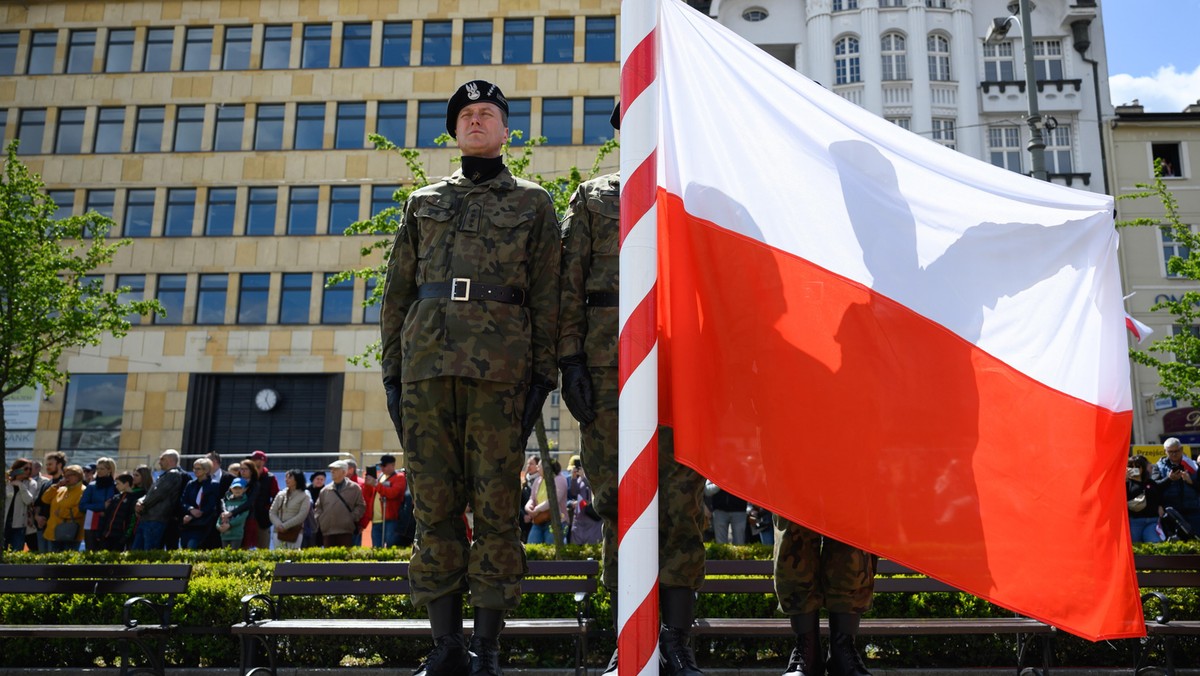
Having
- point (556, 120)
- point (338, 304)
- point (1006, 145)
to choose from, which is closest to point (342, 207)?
point (338, 304)

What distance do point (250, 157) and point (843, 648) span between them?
124ft

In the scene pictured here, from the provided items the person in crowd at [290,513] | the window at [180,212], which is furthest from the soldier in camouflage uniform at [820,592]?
the window at [180,212]

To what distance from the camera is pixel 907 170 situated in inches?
172

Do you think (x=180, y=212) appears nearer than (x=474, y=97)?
No

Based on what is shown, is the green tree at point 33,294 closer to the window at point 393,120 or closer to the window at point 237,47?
the window at point 393,120

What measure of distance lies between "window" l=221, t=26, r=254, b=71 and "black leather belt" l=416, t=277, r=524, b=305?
3871cm

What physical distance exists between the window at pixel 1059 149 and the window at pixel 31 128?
3949 cm

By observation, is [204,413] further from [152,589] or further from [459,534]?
[459,534]

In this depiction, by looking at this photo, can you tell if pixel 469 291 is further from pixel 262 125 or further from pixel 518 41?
pixel 262 125

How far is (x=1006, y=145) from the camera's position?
36.0 m

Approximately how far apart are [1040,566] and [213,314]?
37303mm

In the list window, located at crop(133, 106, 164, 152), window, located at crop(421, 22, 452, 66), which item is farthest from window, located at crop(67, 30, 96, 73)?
window, located at crop(421, 22, 452, 66)

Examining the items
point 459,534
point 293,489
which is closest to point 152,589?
point 459,534

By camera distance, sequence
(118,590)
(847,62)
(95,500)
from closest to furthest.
Answer: 1. (118,590)
2. (95,500)
3. (847,62)
